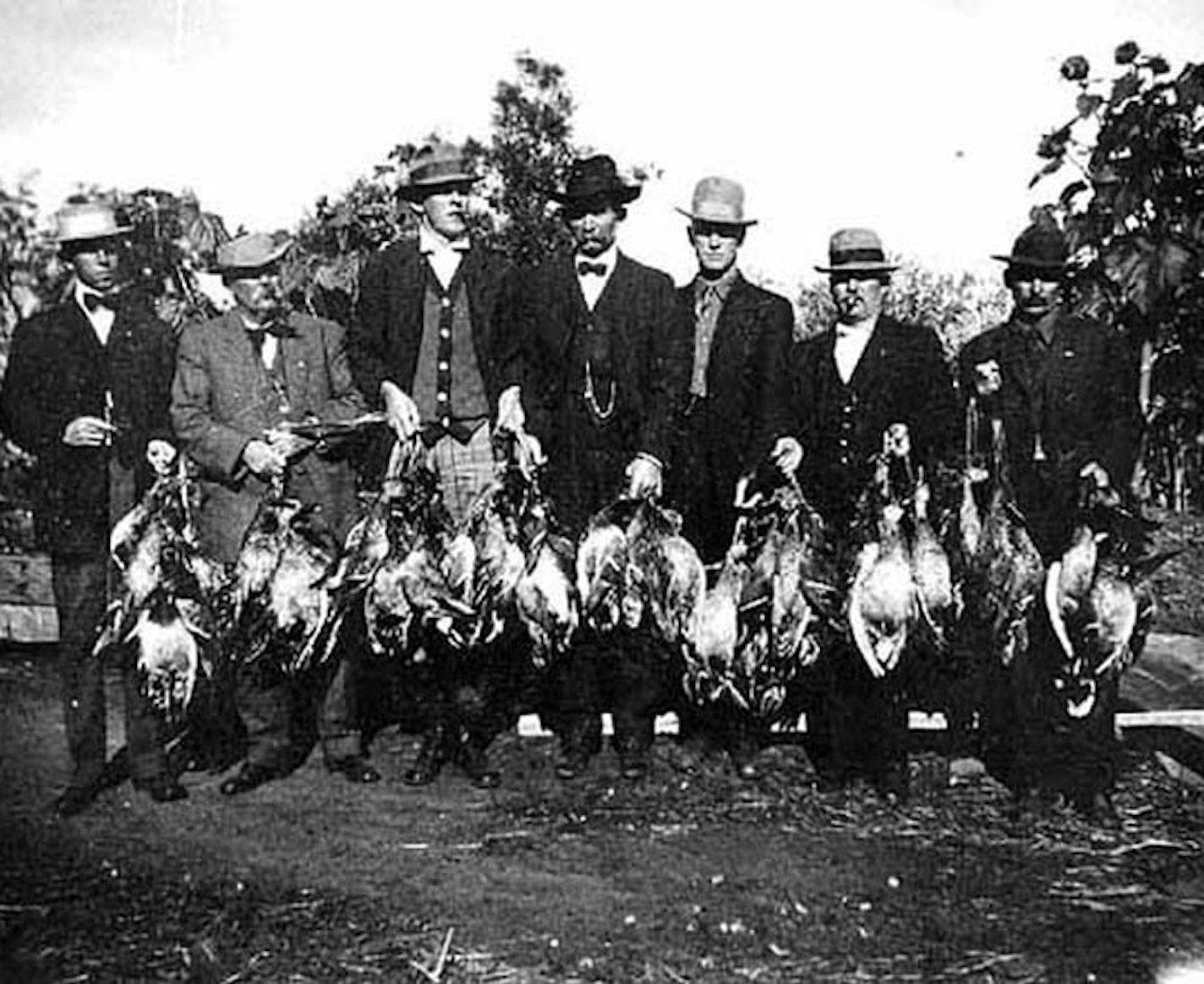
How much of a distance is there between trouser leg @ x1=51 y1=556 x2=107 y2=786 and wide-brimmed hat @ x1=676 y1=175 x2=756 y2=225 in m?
1.68

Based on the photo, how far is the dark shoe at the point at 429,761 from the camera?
3.53 meters

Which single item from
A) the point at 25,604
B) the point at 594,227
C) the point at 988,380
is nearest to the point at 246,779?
the point at 25,604

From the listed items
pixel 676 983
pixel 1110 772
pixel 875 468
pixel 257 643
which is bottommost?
pixel 676 983

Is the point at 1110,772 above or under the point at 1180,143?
under

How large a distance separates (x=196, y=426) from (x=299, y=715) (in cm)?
80

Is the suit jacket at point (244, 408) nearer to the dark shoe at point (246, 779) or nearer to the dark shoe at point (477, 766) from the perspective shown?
the dark shoe at point (246, 779)

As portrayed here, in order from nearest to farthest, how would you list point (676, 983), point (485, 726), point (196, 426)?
point (676, 983) < point (196, 426) < point (485, 726)

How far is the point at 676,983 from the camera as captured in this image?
109 inches

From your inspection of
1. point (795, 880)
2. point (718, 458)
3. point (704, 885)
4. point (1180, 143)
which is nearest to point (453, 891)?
point (704, 885)

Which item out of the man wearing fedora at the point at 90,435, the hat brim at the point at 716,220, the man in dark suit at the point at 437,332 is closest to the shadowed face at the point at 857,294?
the hat brim at the point at 716,220

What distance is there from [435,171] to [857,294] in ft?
3.55

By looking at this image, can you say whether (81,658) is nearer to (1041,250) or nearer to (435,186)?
(435,186)

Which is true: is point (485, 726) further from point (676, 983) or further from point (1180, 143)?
point (1180, 143)

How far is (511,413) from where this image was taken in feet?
11.2
